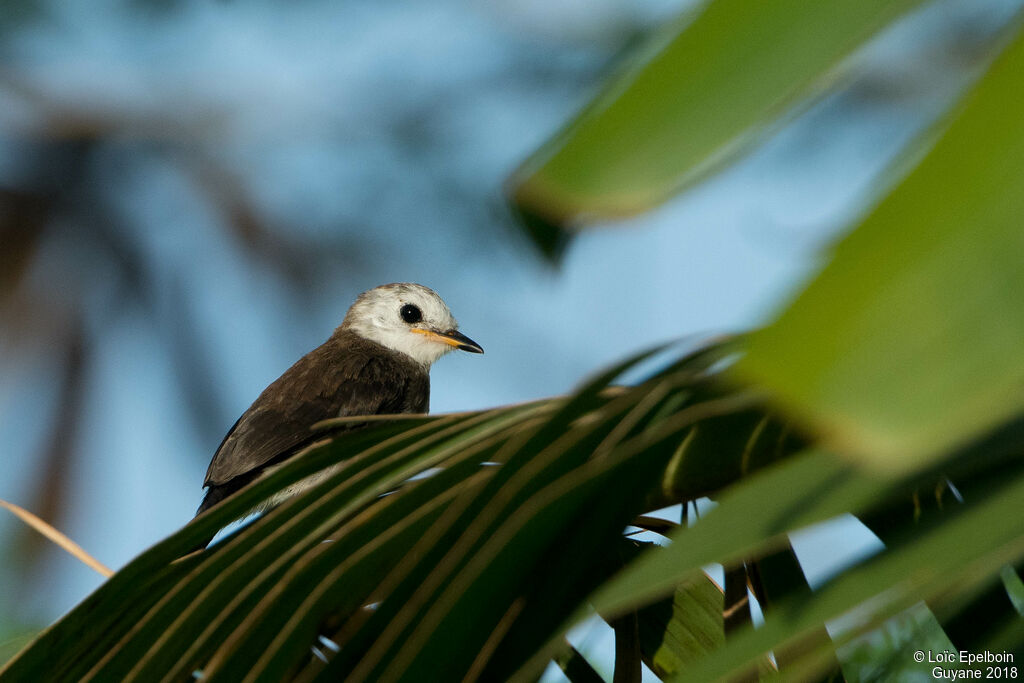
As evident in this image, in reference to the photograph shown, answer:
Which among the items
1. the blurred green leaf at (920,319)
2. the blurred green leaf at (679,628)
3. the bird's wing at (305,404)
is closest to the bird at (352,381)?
the bird's wing at (305,404)

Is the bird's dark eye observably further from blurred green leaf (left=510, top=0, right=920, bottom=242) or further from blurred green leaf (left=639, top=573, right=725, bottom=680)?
blurred green leaf (left=510, top=0, right=920, bottom=242)

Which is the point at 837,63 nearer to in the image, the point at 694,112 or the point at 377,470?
the point at 694,112

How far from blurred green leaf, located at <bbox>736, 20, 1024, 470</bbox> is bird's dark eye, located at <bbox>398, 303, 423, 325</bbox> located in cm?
594

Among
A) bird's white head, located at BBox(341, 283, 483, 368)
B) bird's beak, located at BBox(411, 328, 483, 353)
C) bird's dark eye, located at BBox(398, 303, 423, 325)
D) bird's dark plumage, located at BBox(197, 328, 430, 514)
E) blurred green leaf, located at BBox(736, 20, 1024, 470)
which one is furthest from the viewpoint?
bird's dark eye, located at BBox(398, 303, 423, 325)

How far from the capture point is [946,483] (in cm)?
166

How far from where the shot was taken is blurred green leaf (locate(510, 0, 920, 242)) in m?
0.47

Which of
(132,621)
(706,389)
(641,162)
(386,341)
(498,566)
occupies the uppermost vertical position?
(386,341)

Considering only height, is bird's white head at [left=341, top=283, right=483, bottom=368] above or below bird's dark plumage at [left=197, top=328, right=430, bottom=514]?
above

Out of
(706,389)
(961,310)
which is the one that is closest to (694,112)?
(961,310)

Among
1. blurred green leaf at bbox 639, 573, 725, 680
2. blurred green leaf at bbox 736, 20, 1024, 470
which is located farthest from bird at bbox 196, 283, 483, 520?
blurred green leaf at bbox 736, 20, 1024, 470

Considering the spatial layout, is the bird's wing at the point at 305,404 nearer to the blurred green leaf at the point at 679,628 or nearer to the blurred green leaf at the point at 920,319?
the blurred green leaf at the point at 679,628

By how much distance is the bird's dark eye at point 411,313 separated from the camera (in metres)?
6.34

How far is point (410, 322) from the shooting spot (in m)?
6.36

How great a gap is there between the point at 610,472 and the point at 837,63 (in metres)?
0.97
